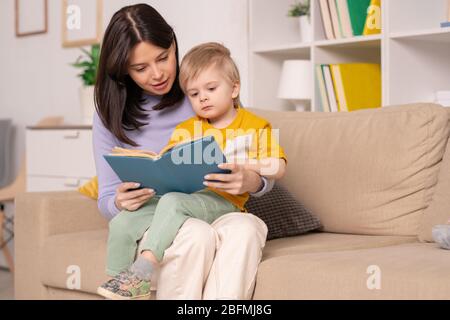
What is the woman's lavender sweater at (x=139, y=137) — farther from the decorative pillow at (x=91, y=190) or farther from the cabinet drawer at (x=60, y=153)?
the cabinet drawer at (x=60, y=153)

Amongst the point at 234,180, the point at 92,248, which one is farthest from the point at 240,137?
the point at 92,248

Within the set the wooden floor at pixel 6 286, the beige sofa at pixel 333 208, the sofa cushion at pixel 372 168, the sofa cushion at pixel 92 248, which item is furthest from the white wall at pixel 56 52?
the sofa cushion at pixel 92 248

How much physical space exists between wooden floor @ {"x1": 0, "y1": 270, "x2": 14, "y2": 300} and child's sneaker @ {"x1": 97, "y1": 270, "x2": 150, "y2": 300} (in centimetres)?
203

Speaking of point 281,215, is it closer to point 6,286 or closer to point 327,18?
point 327,18

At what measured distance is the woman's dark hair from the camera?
1.98 meters

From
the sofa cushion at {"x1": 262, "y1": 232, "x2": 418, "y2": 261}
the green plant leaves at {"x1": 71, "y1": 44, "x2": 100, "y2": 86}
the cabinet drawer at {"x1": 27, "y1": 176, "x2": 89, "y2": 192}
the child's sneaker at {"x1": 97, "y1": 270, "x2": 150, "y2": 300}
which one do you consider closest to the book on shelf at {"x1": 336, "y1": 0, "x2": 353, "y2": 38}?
the sofa cushion at {"x1": 262, "y1": 232, "x2": 418, "y2": 261}

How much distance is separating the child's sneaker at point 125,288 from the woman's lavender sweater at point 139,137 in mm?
462

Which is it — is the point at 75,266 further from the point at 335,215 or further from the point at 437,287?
the point at 437,287

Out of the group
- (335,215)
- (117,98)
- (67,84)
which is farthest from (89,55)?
(335,215)

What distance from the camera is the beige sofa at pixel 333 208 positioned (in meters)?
1.80

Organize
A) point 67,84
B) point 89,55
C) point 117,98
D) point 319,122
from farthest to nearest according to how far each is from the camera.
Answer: point 67,84
point 89,55
point 319,122
point 117,98

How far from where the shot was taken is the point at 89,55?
3678 millimetres

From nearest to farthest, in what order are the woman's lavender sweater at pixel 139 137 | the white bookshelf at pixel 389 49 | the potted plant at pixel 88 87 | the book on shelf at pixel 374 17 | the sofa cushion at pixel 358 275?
the sofa cushion at pixel 358 275, the woman's lavender sweater at pixel 139 137, the white bookshelf at pixel 389 49, the book on shelf at pixel 374 17, the potted plant at pixel 88 87

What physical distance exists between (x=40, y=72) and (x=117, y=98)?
2.28 metres
